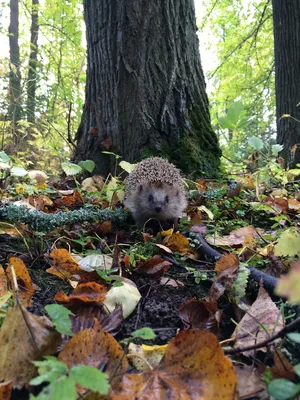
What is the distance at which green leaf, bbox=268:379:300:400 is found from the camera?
78 cm

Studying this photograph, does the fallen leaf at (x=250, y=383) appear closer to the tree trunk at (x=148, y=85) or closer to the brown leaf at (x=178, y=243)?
the brown leaf at (x=178, y=243)

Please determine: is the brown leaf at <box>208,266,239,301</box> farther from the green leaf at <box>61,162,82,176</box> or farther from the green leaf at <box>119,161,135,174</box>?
the green leaf at <box>61,162,82,176</box>

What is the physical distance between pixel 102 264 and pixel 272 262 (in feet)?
2.79

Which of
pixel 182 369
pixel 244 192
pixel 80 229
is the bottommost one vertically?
pixel 182 369

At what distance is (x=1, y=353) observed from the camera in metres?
1.01

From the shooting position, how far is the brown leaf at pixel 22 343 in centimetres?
98

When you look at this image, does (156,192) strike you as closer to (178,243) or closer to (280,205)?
(280,205)

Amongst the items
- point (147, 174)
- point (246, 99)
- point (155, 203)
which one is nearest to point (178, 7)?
point (147, 174)

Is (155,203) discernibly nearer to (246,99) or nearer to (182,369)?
(182,369)

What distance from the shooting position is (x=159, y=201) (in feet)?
12.4

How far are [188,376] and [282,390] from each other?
25cm

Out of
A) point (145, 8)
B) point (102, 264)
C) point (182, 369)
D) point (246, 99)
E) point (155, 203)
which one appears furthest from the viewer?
point (246, 99)

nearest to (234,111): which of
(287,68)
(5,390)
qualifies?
(5,390)

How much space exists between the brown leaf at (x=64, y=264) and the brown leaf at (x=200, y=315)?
602 mm
